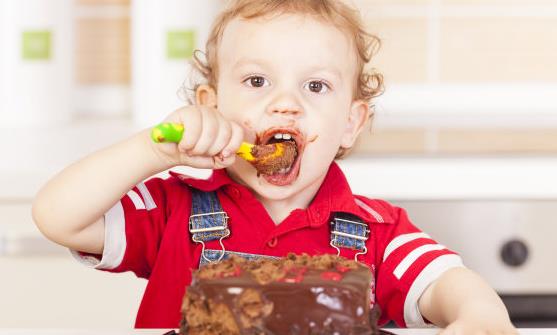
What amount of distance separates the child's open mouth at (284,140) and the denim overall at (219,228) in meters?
0.07

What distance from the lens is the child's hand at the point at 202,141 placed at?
907 millimetres

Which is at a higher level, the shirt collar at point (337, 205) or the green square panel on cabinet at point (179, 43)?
the green square panel on cabinet at point (179, 43)

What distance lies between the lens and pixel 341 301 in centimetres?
69

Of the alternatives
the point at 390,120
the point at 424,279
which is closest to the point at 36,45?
the point at 390,120

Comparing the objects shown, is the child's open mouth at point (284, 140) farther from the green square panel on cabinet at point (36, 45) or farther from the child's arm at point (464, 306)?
the green square panel on cabinet at point (36, 45)

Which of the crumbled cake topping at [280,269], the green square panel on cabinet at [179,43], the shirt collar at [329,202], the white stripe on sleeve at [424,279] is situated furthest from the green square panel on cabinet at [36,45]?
the crumbled cake topping at [280,269]

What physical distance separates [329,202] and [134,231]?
0.22 m

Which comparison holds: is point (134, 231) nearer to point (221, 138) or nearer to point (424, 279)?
point (221, 138)

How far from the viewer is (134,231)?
1038mm

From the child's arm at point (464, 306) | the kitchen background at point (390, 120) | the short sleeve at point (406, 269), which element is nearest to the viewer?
the child's arm at point (464, 306)

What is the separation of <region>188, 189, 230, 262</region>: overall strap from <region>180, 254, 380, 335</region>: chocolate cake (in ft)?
1.10

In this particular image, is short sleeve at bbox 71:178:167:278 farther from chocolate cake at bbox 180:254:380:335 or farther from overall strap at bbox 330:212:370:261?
chocolate cake at bbox 180:254:380:335

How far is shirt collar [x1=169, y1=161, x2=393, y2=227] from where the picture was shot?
1.07m

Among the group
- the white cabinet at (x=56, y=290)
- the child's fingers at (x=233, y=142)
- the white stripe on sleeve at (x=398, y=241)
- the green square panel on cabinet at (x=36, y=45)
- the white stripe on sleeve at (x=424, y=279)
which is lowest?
the white cabinet at (x=56, y=290)
